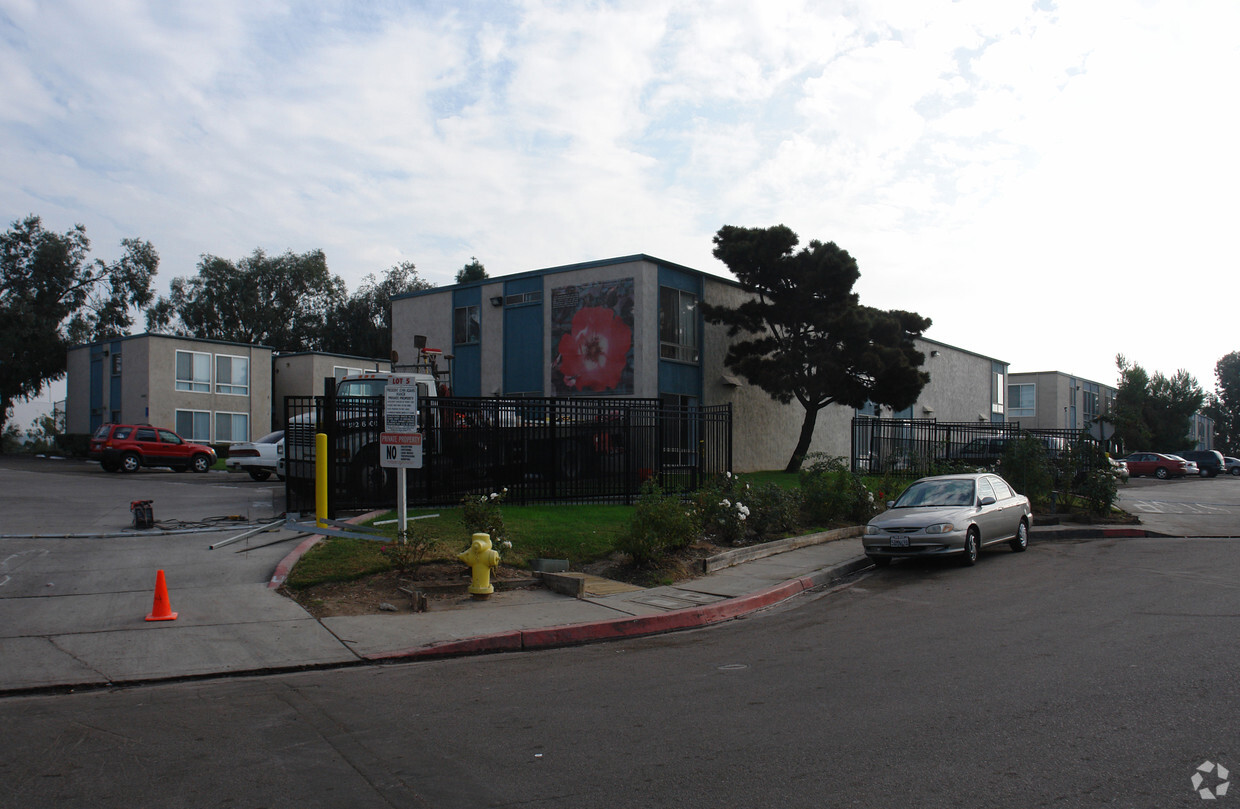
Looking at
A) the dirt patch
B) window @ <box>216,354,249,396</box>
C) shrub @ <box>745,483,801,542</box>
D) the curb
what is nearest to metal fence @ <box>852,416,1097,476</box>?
shrub @ <box>745,483,801,542</box>

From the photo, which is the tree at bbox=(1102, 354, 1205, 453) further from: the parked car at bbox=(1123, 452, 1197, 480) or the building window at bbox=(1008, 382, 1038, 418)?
the parked car at bbox=(1123, 452, 1197, 480)

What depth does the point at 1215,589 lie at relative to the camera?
10.5 meters

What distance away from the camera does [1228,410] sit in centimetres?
10094

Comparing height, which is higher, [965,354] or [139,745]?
[965,354]

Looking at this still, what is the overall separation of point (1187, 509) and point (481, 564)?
75.1ft

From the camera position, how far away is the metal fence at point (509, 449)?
14062mm

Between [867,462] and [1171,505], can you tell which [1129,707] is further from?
[1171,505]

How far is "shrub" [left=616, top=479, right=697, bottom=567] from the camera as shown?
11695mm

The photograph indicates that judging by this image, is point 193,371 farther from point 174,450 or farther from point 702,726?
point 702,726

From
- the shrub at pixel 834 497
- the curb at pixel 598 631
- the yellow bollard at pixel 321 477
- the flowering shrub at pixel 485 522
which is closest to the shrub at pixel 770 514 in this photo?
the shrub at pixel 834 497

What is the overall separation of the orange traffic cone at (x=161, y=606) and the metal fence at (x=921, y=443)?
62.0ft

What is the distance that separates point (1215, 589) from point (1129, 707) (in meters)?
6.39

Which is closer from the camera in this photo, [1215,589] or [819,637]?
[819,637]

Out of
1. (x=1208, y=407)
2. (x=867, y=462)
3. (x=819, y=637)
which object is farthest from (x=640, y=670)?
(x=1208, y=407)
